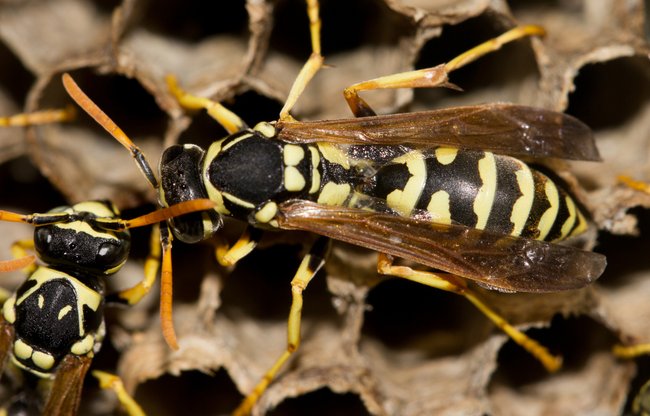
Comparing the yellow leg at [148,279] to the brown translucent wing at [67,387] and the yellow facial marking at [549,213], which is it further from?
the yellow facial marking at [549,213]

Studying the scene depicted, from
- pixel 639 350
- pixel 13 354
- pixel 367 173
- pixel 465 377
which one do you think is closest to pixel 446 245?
pixel 367 173

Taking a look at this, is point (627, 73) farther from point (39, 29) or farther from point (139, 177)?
point (39, 29)

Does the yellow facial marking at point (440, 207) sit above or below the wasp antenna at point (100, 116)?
above

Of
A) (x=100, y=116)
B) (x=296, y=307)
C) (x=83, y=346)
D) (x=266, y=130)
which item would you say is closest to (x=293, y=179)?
(x=266, y=130)

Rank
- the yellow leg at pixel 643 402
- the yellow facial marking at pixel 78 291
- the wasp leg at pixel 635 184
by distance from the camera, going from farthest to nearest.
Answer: the yellow leg at pixel 643 402, the yellow facial marking at pixel 78 291, the wasp leg at pixel 635 184

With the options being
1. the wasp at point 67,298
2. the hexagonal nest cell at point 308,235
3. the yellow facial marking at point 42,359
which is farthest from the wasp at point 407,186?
the yellow facial marking at point 42,359

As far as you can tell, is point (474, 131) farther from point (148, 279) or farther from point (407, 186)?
point (148, 279)
